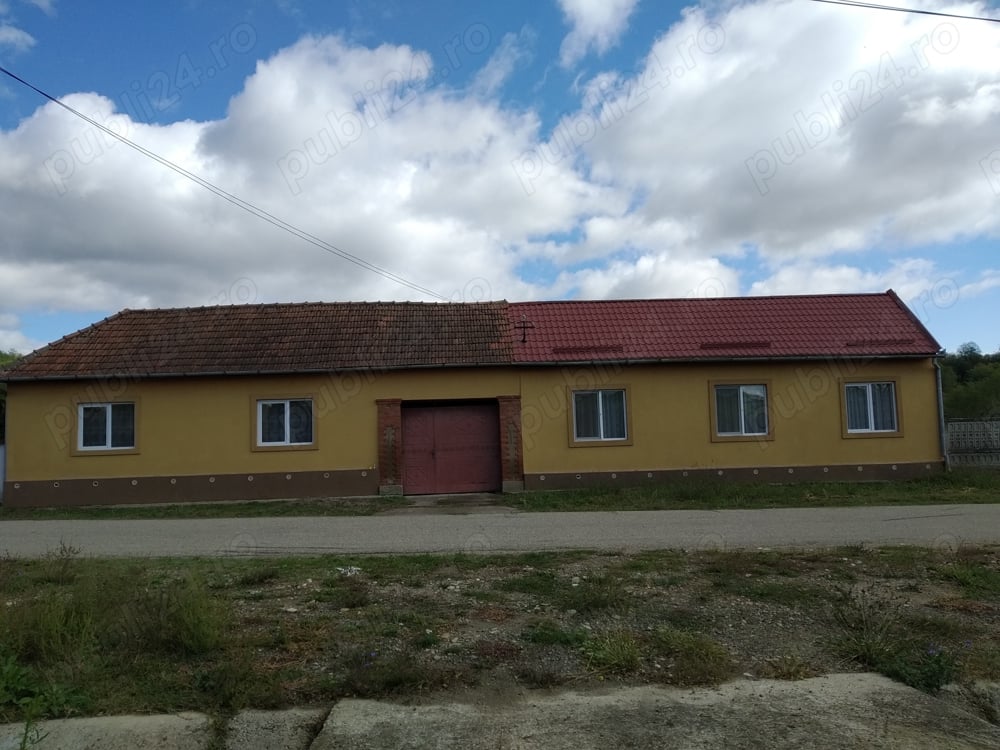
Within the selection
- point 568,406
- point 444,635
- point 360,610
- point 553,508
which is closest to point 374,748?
point 444,635

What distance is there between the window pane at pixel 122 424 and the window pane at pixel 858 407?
17.1m

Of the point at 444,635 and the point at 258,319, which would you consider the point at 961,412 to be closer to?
the point at 258,319

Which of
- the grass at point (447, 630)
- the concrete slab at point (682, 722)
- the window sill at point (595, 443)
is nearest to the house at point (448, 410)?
the window sill at point (595, 443)

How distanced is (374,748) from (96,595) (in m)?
3.34

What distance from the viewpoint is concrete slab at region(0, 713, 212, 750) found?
4.24 metres

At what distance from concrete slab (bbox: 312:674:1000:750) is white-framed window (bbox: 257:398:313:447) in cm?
1401

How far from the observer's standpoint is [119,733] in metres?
4.35

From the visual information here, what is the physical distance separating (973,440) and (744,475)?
7182mm

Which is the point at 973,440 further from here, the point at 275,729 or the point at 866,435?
the point at 275,729

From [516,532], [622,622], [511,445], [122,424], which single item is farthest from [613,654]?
[122,424]

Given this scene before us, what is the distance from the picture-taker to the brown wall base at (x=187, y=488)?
17.6 m

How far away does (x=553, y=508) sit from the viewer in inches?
588

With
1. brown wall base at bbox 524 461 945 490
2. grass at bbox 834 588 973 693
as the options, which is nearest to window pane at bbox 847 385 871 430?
brown wall base at bbox 524 461 945 490

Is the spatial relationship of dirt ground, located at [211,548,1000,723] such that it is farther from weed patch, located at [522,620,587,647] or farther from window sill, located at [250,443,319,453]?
window sill, located at [250,443,319,453]
